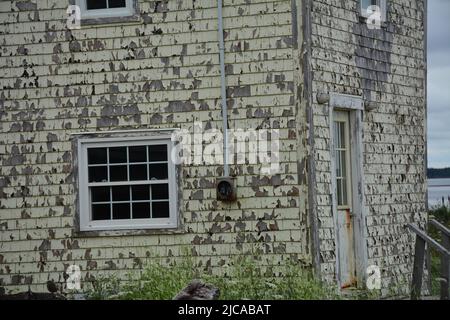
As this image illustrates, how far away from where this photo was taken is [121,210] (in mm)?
16047

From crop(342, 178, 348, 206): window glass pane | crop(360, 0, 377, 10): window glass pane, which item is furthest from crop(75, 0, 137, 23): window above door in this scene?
crop(342, 178, 348, 206): window glass pane

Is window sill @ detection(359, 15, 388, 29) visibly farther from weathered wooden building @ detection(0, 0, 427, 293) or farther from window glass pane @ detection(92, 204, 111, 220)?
window glass pane @ detection(92, 204, 111, 220)

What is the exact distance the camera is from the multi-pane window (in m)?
16.6

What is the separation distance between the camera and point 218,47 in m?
15.6

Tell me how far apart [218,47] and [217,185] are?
202 centimetres

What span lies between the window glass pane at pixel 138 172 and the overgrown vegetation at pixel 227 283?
4.18 ft

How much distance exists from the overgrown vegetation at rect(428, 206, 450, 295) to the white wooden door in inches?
60.4

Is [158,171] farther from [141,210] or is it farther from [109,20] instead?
[109,20]

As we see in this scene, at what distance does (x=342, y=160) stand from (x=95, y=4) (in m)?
4.53

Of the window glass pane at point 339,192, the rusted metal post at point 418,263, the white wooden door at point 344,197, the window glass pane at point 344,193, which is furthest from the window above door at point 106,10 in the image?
the rusted metal post at point 418,263

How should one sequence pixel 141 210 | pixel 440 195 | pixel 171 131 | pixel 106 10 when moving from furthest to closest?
pixel 440 195
pixel 106 10
pixel 141 210
pixel 171 131

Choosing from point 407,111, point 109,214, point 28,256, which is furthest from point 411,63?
point 28,256

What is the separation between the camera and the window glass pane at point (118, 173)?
16.0 meters

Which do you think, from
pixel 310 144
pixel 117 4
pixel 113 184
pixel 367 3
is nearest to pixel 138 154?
pixel 113 184
